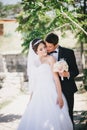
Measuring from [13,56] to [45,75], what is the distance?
33.2 m

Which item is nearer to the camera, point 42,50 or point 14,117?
point 42,50

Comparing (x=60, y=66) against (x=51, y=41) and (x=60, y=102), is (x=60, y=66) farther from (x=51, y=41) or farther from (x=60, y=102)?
(x=60, y=102)

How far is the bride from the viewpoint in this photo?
6.89 m

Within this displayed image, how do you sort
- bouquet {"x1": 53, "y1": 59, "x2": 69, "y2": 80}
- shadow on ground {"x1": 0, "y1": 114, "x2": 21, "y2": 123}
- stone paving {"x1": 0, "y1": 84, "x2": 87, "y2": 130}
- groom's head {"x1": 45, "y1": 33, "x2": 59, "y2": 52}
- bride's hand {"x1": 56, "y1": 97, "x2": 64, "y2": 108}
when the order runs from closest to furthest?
1. bouquet {"x1": 53, "y1": 59, "x2": 69, "y2": 80}
2. bride's hand {"x1": 56, "y1": 97, "x2": 64, "y2": 108}
3. groom's head {"x1": 45, "y1": 33, "x2": 59, "y2": 52}
4. stone paving {"x1": 0, "y1": 84, "x2": 87, "y2": 130}
5. shadow on ground {"x1": 0, "y1": 114, "x2": 21, "y2": 123}

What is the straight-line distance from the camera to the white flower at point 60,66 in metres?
6.68

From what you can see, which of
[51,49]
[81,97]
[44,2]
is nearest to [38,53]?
[51,49]

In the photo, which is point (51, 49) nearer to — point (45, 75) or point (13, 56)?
point (45, 75)

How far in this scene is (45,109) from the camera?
275 inches

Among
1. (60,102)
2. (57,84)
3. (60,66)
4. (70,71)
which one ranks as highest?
(60,66)

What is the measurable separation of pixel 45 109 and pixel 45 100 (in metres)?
0.17

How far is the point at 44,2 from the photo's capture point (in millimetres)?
8320

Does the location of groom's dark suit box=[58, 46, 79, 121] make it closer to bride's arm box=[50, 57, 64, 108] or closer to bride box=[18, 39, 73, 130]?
bride box=[18, 39, 73, 130]

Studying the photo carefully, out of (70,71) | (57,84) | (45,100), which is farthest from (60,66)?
(45,100)

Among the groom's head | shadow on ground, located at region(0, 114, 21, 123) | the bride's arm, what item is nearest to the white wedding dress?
the bride's arm
